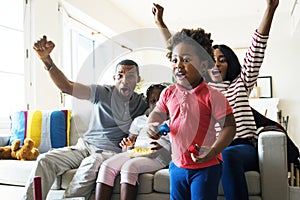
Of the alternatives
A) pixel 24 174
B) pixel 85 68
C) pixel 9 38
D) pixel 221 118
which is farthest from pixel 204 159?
pixel 9 38

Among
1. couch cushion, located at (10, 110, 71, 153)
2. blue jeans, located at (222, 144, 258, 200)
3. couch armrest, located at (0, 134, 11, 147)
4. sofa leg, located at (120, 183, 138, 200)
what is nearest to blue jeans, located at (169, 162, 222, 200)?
blue jeans, located at (222, 144, 258, 200)

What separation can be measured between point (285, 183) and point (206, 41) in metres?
0.83

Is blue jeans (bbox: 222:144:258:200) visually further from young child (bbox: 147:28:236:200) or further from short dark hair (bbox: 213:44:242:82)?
short dark hair (bbox: 213:44:242:82)

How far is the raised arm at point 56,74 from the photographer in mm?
1476

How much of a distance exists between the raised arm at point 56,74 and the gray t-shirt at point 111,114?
10cm

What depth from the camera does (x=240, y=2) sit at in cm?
505

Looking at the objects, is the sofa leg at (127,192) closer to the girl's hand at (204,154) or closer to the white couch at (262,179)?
the white couch at (262,179)

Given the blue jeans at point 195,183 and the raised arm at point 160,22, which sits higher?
the raised arm at point 160,22

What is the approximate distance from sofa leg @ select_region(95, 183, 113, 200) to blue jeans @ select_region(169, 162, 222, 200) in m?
0.51

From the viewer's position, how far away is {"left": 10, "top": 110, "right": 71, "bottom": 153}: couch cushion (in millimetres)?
2400

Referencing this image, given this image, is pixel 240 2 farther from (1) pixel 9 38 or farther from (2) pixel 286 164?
(2) pixel 286 164

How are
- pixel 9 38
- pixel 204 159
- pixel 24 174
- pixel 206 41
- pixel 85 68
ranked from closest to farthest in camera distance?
pixel 204 159, pixel 206 41, pixel 85 68, pixel 24 174, pixel 9 38

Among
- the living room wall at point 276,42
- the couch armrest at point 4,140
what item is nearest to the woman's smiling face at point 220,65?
the couch armrest at point 4,140

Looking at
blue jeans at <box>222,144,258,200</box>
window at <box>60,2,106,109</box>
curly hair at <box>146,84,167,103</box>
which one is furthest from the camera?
window at <box>60,2,106,109</box>
